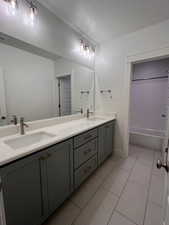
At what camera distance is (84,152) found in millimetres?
1584

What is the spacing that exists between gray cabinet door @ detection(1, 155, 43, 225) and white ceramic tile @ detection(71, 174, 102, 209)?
1.69 ft

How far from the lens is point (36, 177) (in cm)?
99

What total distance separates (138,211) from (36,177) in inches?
49.0

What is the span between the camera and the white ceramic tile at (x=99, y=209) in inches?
47.2

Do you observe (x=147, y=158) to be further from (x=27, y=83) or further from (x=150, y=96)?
(x=27, y=83)

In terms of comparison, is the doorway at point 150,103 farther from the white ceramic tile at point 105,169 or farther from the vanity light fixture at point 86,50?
the vanity light fixture at point 86,50

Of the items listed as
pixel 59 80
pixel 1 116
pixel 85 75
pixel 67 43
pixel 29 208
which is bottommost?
pixel 29 208

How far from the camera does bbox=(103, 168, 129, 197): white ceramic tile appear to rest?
162cm

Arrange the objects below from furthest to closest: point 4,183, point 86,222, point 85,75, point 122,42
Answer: point 85,75, point 122,42, point 86,222, point 4,183

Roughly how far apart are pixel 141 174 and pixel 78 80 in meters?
2.09

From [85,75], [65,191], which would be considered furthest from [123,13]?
[65,191]

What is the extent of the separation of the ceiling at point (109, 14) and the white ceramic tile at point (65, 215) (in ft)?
8.59

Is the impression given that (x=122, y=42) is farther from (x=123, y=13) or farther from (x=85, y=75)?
(x=85, y=75)

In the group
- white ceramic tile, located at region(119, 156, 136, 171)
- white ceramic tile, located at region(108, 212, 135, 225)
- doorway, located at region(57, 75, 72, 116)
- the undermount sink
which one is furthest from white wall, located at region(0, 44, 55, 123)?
white ceramic tile, located at region(119, 156, 136, 171)
